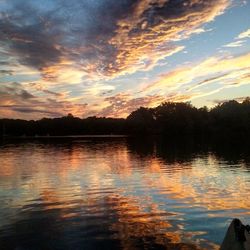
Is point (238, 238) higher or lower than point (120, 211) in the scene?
higher

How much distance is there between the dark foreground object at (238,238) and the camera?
13191 mm

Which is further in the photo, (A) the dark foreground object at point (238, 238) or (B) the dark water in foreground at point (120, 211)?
(B) the dark water in foreground at point (120, 211)

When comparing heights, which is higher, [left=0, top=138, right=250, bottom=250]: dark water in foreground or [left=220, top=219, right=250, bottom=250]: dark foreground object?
[left=220, top=219, right=250, bottom=250]: dark foreground object

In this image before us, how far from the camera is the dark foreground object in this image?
43.3 ft

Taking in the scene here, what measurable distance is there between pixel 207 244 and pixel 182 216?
588 cm

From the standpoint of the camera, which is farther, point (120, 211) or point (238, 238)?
point (120, 211)

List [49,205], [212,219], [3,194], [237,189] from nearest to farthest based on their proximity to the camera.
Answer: [212,219]
[49,205]
[3,194]
[237,189]

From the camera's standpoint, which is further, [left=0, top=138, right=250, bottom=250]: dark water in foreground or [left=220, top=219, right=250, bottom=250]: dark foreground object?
[left=0, top=138, right=250, bottom=250]: dark water in foreground

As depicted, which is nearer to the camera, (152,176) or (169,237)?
(169,237)

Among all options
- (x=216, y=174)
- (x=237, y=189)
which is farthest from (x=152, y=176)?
(x=237, y=189)

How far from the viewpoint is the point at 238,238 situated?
13.4 meters

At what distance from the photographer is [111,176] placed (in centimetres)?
4609

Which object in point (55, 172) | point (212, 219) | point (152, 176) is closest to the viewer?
point (212, 219)

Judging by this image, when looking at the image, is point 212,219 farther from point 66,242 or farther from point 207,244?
point 66,242
